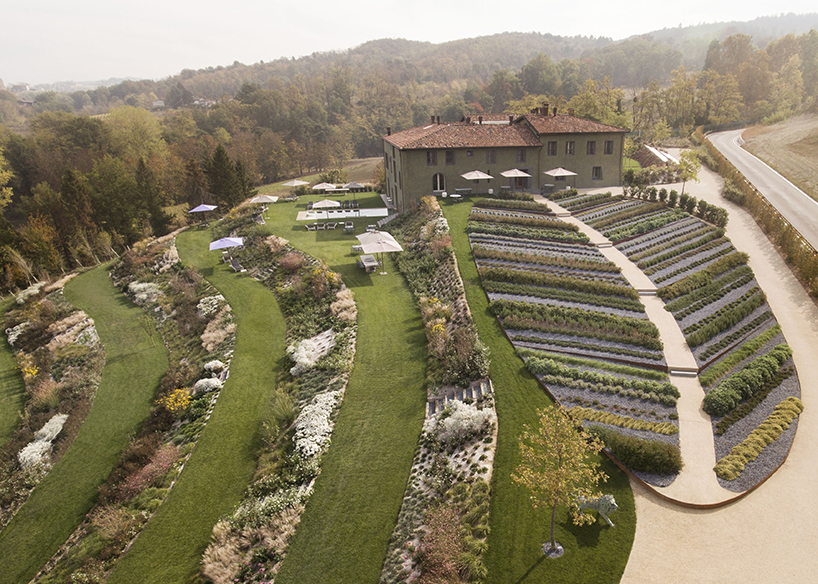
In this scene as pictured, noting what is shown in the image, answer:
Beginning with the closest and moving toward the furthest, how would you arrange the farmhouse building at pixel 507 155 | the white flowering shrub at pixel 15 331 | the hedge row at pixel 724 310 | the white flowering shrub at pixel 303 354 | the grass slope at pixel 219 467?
1. the grass slope at pixel 219 467
2. the hedge row at pixel 724 310
3. the white flowering shrub at pixel 303 354
4. the white flowering shrub at pixel 15 331
5. the farmhouse building at pixel 507 155

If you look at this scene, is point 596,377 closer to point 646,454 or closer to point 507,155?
point 646,454

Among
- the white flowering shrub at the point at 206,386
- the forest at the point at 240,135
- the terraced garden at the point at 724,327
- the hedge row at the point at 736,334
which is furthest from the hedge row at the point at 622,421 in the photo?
the forest at the point at 240,135

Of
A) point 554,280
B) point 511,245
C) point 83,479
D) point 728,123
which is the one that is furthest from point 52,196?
point 728,123

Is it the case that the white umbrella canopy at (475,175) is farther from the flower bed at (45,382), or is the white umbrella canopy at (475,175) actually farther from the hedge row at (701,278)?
the flower bed at (45,382)

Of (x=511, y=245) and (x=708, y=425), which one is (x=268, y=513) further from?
(x=511, y=245)

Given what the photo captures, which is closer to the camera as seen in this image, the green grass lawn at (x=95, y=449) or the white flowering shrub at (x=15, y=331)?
the green grass lawn at (x=95, y=449)

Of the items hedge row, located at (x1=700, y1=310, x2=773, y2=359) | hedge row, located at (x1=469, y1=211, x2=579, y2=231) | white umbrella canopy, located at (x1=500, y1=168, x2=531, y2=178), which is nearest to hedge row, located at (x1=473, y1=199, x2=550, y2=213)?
hedge row, located at (x1=469, y1=211, x2=579, y2=231)

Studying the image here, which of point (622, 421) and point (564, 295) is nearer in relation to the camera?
point (622, 421)

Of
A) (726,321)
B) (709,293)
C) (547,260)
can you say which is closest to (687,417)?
(726,321)
